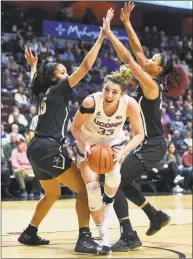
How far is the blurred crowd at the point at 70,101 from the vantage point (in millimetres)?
13008

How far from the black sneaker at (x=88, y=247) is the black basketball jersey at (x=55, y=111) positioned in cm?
97

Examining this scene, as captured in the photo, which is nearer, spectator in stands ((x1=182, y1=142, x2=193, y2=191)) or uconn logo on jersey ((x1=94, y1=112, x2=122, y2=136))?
uconn logo on jersey ((x1=94, y1=112, x2=122, y2=136))

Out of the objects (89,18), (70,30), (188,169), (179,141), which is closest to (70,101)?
(179,141)

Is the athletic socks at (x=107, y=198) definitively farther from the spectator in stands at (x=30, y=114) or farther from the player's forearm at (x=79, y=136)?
the spectator in stands at (x=30, y=114)

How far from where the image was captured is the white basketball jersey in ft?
18.0

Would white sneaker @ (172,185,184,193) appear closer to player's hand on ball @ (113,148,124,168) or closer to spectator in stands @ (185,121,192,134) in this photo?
spectator in stands @ (185,121,192,134)

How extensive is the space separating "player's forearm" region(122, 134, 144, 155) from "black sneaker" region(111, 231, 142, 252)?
87 cm

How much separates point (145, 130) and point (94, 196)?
3.52ft

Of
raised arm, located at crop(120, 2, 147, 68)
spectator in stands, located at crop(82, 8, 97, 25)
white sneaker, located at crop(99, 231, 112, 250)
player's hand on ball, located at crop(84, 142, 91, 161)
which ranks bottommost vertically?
white sneaker, located at crop(99, 231, 112, 250)

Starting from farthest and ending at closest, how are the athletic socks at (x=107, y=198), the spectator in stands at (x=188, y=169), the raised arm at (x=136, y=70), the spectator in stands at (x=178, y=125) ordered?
1. the spectator in stands at (x=178, y=125)
2. the spectator in stands at (x=188, y=169)
3. the raised arm at (x=136, y=70)
4. the athletic socks at (x=107, y=198)

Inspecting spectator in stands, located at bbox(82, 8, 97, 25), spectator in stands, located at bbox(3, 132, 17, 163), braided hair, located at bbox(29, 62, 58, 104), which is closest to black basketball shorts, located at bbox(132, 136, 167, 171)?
braided hair, located at bbox(29, 62, 58, 104)

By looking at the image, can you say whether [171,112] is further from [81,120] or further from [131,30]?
[81,120]

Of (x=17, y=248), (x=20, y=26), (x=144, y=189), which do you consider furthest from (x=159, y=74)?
(x=20, y=26)

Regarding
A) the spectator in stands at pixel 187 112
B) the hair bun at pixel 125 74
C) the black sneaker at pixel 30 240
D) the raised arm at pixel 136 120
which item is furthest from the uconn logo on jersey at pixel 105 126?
the spectator in stands at pixel 187 112
